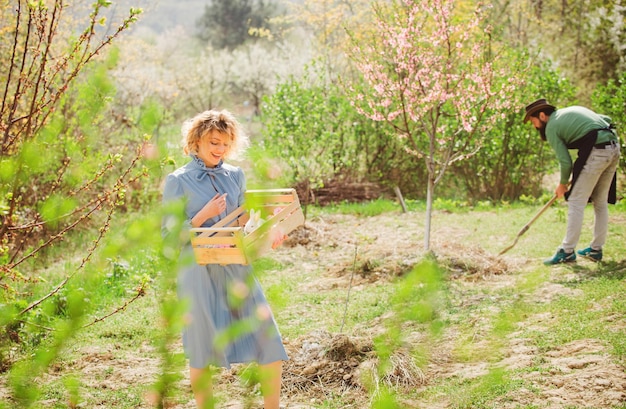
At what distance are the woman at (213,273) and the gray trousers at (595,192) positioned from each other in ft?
13.3

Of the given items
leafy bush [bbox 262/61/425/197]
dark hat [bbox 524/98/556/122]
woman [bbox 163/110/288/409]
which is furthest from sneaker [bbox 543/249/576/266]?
leafy bush [bbox 262/61/425/197]

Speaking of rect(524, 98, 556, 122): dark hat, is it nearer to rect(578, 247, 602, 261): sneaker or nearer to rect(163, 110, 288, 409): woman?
rect(578, 247, 602, 261): sneaker

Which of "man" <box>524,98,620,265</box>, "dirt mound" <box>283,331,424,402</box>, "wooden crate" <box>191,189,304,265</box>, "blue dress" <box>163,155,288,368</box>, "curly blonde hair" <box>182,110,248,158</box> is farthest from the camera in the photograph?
"man" <box>524,98,620,265</box>

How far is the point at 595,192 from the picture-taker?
247 inches

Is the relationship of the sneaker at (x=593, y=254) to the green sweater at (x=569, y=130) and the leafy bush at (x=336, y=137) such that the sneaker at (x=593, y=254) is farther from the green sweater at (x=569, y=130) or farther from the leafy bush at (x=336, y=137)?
the leafy bush at (x=336, y=137)

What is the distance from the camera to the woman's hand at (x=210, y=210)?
298 centimetres

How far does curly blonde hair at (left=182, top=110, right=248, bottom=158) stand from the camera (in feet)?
10.3

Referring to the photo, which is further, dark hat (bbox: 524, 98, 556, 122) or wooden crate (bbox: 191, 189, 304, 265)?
dark hat (bbox: 524, 98, 556, 122)

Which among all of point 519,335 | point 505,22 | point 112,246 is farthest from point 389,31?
point 505,22

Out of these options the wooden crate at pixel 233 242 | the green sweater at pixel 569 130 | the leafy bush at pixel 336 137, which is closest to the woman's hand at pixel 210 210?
the wooden crate at pixel 233 242

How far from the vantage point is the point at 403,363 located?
12.5 ft

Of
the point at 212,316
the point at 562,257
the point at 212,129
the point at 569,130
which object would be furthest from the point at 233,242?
the point at 562,257

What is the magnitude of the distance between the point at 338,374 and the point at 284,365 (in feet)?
1.32

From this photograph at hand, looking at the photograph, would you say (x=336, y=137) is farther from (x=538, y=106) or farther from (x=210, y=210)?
(x=210, y=210)
